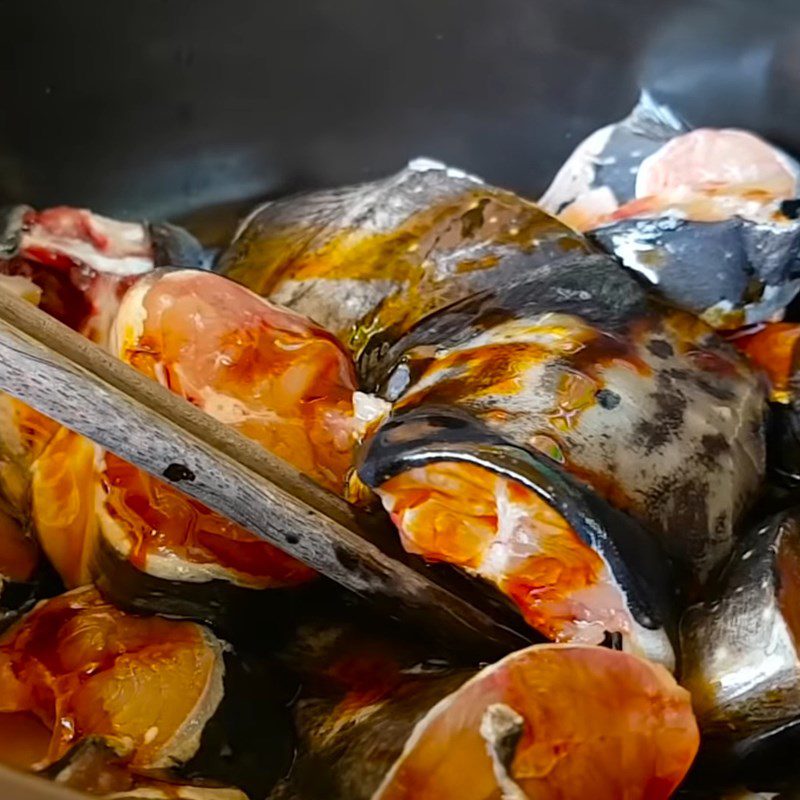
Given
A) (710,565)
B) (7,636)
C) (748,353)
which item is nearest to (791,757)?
(710,565)

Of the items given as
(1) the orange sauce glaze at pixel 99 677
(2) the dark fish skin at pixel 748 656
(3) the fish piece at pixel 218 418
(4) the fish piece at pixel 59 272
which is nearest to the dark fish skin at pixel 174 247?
(4) the fish piece at pixel 59 272

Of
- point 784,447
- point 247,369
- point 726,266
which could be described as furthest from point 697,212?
point 247,369

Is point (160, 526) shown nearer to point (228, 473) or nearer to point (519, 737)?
point (228, 473)

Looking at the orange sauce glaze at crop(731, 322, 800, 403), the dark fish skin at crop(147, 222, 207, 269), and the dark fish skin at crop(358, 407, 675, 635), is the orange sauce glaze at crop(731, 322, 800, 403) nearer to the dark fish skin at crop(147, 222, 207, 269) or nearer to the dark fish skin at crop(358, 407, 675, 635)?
the dark fish skin at crop(358, 407, 675, 635)

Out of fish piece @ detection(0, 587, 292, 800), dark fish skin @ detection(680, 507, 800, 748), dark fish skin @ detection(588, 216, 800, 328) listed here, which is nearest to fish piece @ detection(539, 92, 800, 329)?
dark fish skin @ detection(588, 216, 800, 328)

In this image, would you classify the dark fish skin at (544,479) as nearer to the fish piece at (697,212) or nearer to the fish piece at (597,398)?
the fish piece at (597,398)
